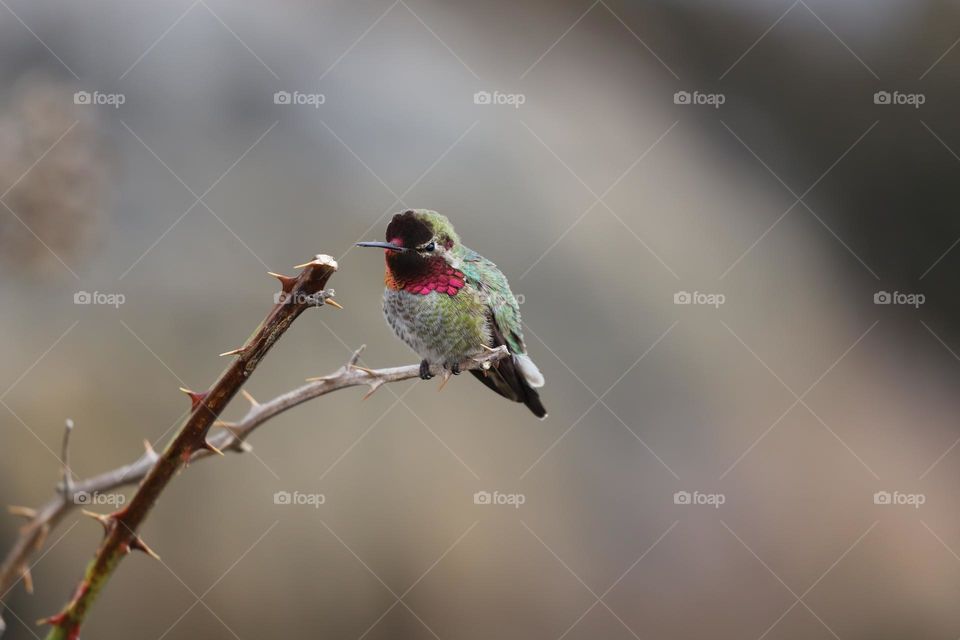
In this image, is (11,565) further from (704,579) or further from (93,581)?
(704,579)

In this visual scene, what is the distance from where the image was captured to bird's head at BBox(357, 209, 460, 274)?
70.3 inches

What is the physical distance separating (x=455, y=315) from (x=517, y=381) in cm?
24

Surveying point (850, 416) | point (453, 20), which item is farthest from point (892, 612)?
point (453, 20)

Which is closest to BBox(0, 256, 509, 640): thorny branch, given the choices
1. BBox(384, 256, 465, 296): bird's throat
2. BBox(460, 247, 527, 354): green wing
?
BBox(384, 256, 465, 296): bird's throat

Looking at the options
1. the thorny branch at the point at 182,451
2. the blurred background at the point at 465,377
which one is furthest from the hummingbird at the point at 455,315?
the blurred background at the point at 465,377

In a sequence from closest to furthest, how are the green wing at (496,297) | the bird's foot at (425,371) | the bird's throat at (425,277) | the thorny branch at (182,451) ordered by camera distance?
1. the thorny branch at (182,451)
2. the bird's foot at (425,371)
3. the bird's throat at (425,277)
4. the green wing at (496,297)

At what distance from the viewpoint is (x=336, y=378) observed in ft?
5.18

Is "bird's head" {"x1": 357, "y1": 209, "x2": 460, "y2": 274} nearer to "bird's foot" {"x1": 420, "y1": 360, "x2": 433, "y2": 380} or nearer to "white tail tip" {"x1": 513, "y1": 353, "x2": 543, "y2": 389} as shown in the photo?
"bird's foot" {"x1": 420, "y1": 360, "x2": 433, "y2": 380}

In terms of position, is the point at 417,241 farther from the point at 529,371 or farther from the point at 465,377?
the point at 465,377

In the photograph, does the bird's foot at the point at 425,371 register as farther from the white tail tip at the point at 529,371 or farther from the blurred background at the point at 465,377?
the blurred background at the point at 465,377

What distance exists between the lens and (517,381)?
2.20m

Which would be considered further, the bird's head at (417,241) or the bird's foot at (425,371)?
the bird's foot at (425,371)

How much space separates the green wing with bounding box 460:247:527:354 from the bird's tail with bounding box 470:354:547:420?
0.12 m

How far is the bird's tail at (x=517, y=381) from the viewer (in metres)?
2.15
